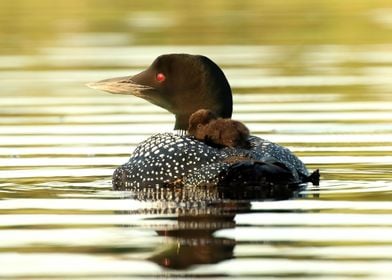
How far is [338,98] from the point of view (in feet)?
49.3

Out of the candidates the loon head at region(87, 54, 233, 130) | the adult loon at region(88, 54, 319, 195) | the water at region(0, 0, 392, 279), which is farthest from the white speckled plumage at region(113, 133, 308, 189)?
the loon head at region(87, 54, 233, 130)

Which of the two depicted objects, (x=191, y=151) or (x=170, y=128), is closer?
(x=191, y=151)

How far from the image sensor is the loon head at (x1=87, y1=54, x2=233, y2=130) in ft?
35.6

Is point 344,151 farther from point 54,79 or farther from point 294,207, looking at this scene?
point 54,79

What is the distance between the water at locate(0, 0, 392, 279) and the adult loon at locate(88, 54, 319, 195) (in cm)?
22

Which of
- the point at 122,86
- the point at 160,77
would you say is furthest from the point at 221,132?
the point at 122,86

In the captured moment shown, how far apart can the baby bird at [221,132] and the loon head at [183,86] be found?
0.74 metres

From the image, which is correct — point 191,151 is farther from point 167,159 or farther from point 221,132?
point 221,132

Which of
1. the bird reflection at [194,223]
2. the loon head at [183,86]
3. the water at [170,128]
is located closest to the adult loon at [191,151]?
the loon head at [183,86]

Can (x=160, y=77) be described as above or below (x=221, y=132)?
above

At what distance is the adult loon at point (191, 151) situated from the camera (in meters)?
9.41

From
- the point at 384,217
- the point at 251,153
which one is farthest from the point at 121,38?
the point at 384,217

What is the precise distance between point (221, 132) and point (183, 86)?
1.22 metres

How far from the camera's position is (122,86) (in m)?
11.5
